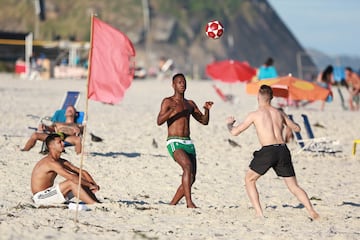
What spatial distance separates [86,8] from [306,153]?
7387 centimetres

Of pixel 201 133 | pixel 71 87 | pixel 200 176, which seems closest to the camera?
pixel 200 176

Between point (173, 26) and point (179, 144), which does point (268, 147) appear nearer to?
point (179, 144)

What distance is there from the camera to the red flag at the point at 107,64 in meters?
8.34

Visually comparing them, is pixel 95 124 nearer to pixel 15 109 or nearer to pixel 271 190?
pixel 15 109

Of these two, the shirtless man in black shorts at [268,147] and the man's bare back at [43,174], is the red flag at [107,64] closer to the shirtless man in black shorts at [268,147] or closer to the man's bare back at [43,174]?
the man's bare back at [43,174]

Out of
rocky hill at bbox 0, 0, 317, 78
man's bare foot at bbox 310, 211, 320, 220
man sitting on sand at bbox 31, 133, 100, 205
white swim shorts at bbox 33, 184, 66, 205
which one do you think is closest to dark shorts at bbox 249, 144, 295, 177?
man's bare foot at bbox 310, 211, 320, 220

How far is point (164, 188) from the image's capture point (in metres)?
10.6

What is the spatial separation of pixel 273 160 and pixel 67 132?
4648 millimetres

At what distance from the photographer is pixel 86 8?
8706 cm

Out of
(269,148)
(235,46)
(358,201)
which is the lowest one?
(358,201)

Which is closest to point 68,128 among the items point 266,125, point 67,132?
point 67,132

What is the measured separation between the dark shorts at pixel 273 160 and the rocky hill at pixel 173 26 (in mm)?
67473

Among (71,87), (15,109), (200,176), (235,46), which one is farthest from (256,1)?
(200,176)

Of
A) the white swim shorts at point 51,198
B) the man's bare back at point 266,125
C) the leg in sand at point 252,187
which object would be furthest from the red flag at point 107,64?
the leg in sand at point 252,187
